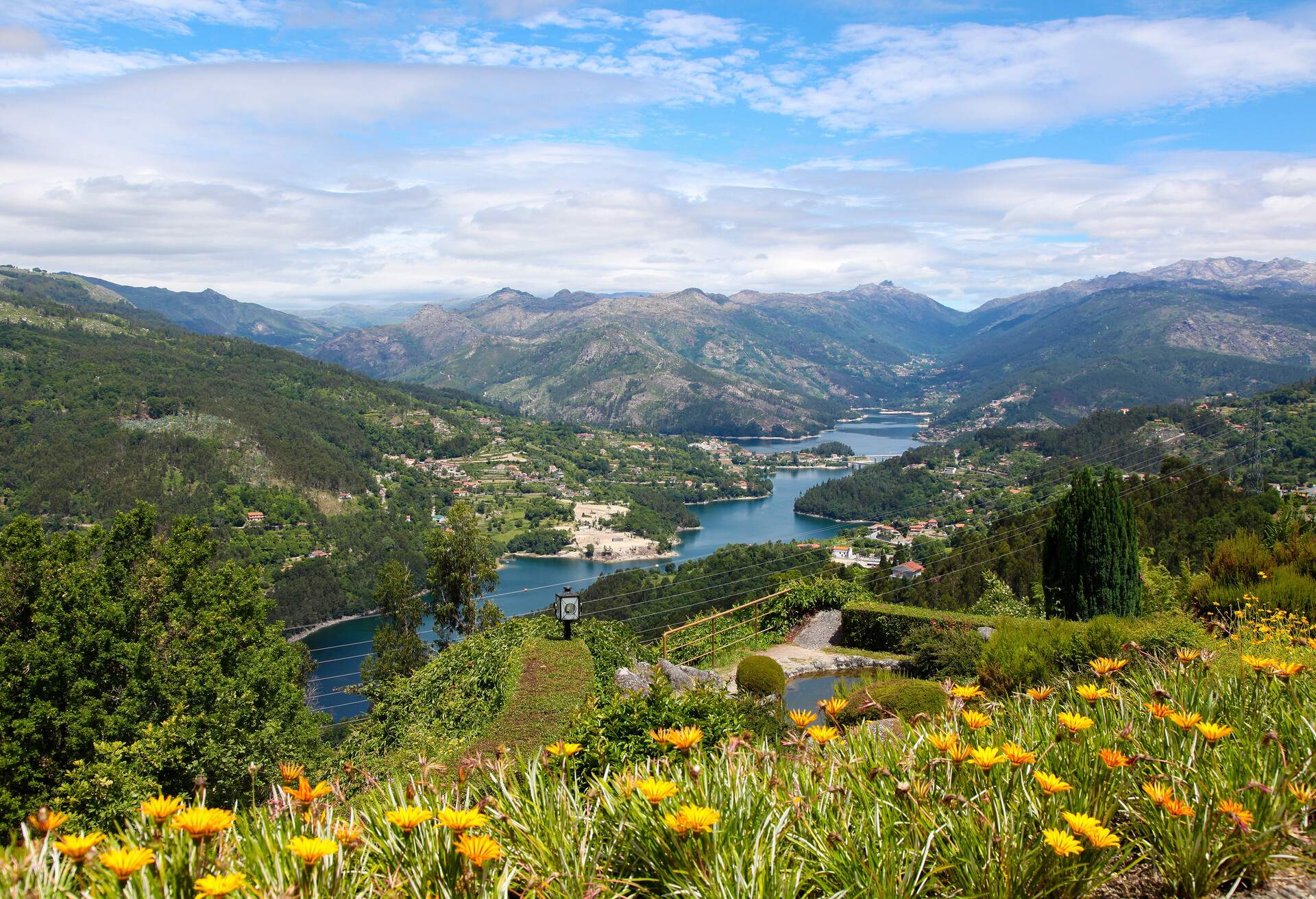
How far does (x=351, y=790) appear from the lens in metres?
5.78

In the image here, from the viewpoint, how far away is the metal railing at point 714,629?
12460mm

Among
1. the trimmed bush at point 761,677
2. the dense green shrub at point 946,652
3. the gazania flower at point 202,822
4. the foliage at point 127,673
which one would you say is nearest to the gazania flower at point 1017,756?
the gazania flower at point 202,822

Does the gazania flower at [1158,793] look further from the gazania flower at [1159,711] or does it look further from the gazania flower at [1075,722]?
the gazania flower at [1159,711]

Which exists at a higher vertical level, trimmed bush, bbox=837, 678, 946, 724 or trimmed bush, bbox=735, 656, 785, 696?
trimmed bush, bbox=837, 678, 946, 724

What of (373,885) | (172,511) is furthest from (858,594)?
(172,511)

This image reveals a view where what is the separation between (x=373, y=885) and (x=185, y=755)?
462 inches

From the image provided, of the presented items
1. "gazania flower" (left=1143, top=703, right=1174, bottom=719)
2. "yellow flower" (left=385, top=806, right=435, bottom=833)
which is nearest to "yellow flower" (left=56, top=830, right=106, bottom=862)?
"yellow flower" (left=385, top=806, right=435, bottom=833)

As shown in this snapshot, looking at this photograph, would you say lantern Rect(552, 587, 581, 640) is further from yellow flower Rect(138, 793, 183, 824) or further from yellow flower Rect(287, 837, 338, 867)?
yellow flower Rect(287, 837, 338, 867)

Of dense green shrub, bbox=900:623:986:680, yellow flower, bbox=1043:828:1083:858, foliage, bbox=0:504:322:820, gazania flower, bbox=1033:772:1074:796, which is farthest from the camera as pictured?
foliage, bbox=0:504:322:820

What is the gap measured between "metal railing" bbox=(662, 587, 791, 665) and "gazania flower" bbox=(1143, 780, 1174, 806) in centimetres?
967

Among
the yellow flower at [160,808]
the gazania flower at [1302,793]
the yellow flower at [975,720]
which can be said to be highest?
the yellow flower at [160,808]

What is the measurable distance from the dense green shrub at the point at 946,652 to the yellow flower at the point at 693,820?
7.78 m

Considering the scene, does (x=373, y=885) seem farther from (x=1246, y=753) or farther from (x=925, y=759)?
(x=1246, y=753)

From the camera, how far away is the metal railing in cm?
1246
